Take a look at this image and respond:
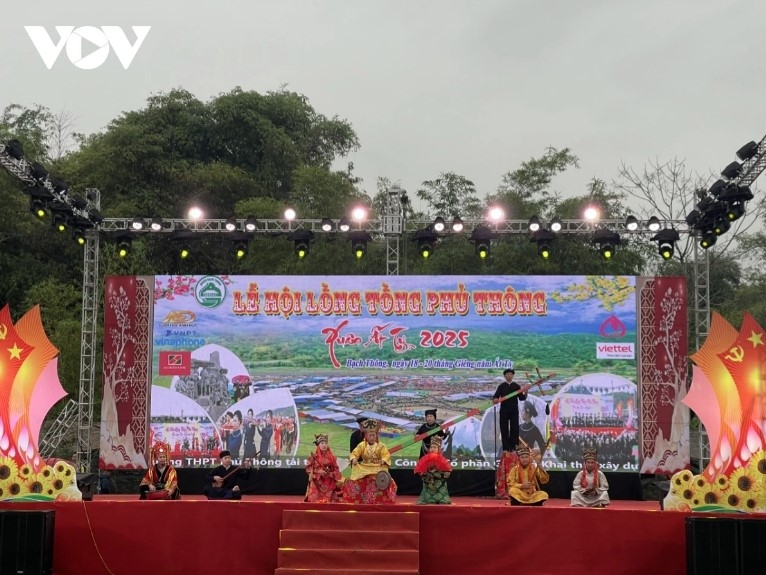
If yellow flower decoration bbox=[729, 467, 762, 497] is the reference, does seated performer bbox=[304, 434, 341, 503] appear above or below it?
below

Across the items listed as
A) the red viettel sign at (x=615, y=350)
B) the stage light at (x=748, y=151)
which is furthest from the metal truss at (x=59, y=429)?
the stage light at (x=748, y=151)

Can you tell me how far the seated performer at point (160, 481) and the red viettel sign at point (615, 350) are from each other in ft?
17.4

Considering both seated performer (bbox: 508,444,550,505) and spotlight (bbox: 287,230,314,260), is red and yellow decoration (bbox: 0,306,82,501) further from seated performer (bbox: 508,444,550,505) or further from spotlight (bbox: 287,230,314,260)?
spotlight (bbox: 287,230,314,260)

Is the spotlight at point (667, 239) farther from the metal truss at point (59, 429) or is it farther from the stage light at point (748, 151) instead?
the metal truss at point (59, 429)

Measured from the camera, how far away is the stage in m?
6.57

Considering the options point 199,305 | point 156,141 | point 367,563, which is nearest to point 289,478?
point 199,305

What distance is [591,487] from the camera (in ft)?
28.1

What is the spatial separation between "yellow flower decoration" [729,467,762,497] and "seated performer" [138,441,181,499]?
202 inches

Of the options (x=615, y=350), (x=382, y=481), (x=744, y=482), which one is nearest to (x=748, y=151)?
(x=615, y=350)

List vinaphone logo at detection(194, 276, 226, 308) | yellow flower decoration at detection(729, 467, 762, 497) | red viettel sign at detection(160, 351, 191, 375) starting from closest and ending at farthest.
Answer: yellow flower decoration at detection(729, 467, 762, 497), red viettel sign at detection(160, 351, 191, 375), vinaphone logo at detection(194, 276, 226, 308)

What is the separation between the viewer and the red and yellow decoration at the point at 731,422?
22.2ft

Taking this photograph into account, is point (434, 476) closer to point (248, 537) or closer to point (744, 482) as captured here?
point (248, 537)

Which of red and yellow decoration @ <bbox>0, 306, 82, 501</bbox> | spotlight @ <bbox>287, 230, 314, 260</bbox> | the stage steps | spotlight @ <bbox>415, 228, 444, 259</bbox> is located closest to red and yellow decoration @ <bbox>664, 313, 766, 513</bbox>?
the stage steps

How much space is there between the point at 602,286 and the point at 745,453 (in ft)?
14.6
